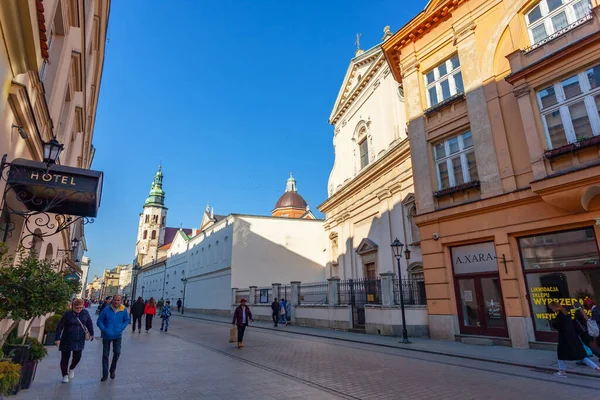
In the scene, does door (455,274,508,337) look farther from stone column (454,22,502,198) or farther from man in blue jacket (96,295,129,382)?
man in blue jacket (96,295,129,382)

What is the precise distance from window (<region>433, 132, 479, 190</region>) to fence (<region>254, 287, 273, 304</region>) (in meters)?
17.7

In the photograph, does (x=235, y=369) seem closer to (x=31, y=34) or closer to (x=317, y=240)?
(x=31, y=34)

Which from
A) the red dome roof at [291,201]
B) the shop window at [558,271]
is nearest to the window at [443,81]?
the shop window at [558,271]

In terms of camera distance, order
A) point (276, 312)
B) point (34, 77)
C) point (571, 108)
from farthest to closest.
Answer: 1. point (276, 312)
2. point (571, 108)
3. point (34, 77)

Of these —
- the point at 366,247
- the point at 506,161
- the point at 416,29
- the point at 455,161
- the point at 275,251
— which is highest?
the point at 416,29

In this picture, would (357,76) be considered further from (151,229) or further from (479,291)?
(151,229)

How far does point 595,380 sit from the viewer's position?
7.54 meters

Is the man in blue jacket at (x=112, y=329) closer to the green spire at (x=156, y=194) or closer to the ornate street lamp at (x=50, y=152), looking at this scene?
the ornate street lamp at (x=50, y=152)

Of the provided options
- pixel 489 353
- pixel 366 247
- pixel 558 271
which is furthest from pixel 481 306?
pixel 366 247

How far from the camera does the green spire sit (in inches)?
3369

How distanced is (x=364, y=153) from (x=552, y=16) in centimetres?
1714

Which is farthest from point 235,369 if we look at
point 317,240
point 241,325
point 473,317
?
point 317,240

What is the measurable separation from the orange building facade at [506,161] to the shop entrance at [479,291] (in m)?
0.04

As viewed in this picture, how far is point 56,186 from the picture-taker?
6176 mm
